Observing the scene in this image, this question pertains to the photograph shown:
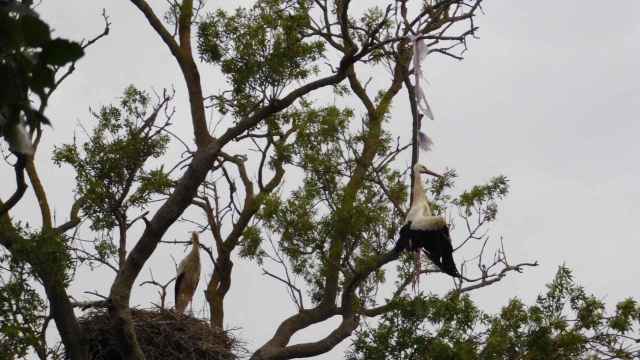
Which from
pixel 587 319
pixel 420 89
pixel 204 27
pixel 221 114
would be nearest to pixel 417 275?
pixel 587 319

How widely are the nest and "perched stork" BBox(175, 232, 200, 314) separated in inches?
88.9

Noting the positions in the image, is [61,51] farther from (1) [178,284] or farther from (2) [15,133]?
(1) [178,284]

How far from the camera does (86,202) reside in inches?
333

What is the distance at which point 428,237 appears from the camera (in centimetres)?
769

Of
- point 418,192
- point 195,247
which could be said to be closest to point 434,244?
point 418,192

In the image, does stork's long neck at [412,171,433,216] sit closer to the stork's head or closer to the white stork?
the stork's head

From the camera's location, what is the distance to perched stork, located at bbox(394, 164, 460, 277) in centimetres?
770

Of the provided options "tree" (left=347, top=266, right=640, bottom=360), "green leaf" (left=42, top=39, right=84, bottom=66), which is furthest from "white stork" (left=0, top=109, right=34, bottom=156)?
"tree" (left=347, top=266, right=640, bottom=360)

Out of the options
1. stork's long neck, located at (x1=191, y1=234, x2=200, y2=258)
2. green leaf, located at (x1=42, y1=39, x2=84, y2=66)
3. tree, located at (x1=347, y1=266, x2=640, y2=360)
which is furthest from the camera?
stork's long neck, located at (x1=191, y1=234, x2=200, y2=258)

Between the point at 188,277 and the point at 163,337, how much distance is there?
2884 mm

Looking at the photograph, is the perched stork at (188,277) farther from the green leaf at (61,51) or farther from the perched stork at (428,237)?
the green leaf at (61,51)

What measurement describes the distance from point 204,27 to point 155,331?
3.06 meters

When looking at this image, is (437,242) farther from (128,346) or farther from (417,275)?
(128,346)

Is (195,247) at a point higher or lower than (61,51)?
higher
